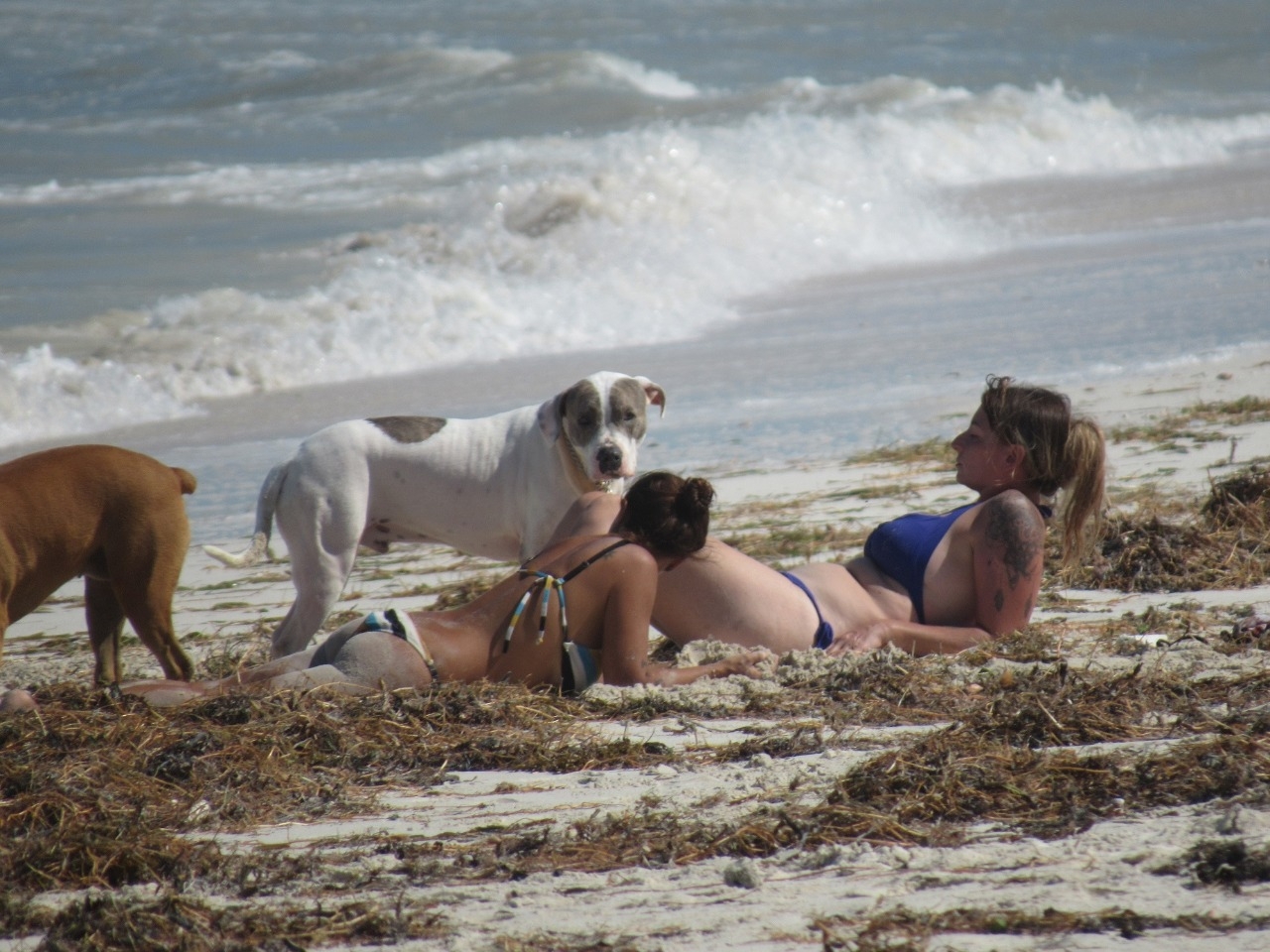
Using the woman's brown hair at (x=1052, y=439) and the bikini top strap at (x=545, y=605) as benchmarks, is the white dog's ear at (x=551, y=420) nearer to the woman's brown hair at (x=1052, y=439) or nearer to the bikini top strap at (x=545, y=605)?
the bikini top strap at (x=545, y=605)

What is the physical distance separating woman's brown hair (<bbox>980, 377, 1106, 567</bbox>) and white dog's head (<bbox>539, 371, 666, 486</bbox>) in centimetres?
151

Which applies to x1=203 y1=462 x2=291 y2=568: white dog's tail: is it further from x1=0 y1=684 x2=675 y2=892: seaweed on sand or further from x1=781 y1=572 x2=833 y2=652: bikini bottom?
x1=781 y1=572 x2=833 y2=652: bikini bottom

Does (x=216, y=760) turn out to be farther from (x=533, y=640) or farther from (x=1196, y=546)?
(x=1196, y=546)

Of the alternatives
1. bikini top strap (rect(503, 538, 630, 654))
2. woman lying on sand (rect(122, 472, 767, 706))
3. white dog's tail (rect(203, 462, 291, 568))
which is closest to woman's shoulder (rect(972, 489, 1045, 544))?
woman lying on sand (rect(122, 472, 767, 706))

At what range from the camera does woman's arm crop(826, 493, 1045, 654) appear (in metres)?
4.84

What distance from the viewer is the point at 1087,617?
5250mm

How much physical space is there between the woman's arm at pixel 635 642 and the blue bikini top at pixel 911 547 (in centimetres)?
84

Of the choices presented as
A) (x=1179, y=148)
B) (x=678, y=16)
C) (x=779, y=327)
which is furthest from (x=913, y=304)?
(x=678, y=16)

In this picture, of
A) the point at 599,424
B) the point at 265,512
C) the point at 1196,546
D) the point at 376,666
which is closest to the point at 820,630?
the point at 599,424

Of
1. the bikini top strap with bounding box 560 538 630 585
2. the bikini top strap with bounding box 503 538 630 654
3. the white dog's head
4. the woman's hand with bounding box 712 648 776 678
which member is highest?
the white dog's head

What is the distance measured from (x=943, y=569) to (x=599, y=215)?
1321cm

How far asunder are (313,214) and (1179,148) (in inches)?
601

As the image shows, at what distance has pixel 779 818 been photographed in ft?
9.85

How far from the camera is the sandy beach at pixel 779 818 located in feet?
8.35
